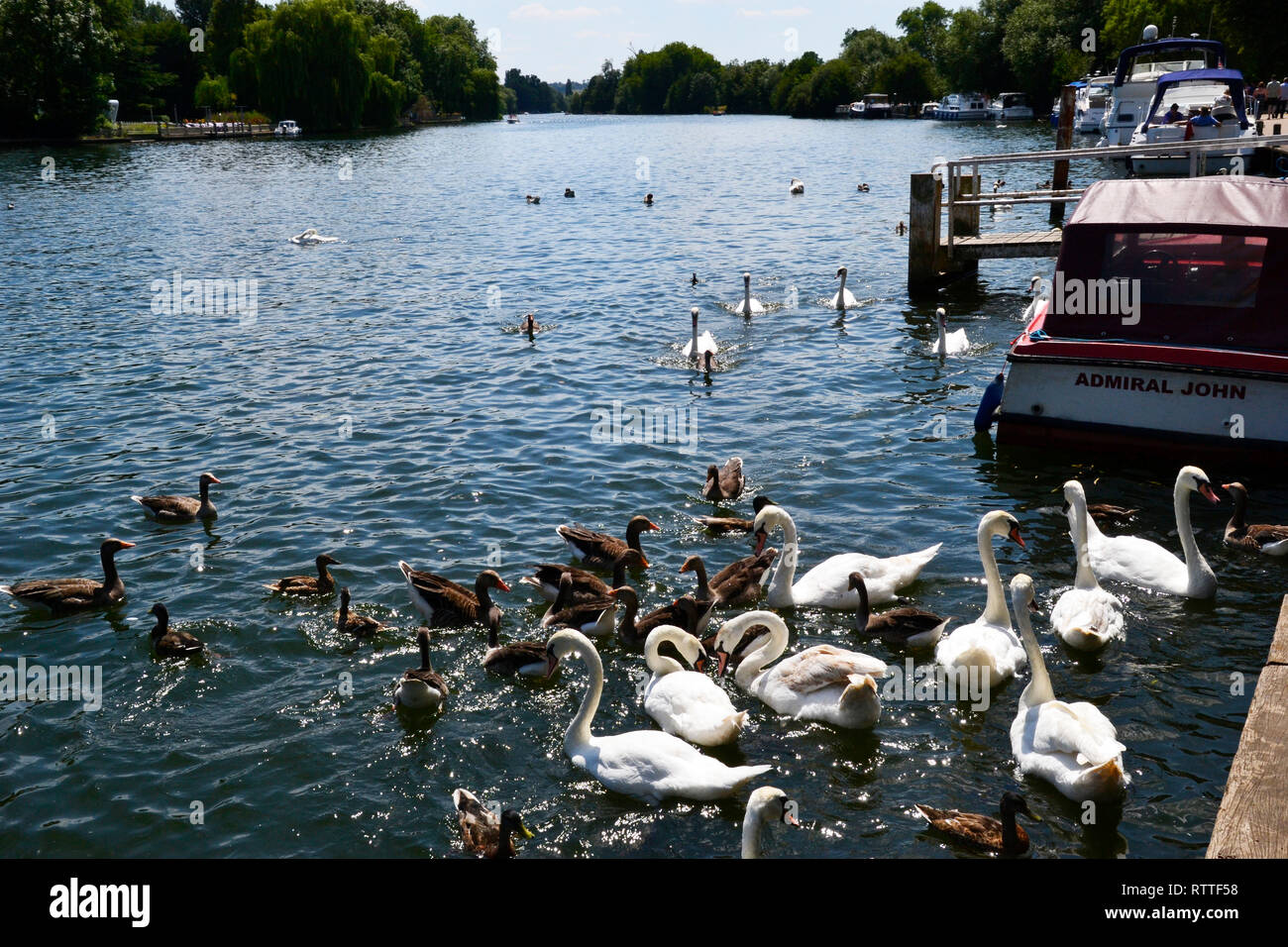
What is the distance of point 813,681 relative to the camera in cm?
895

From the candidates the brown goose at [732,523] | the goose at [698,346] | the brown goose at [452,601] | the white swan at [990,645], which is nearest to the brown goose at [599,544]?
the brown goose at [732,523]

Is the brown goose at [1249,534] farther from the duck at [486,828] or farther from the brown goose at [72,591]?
the brown goose at [72,591]

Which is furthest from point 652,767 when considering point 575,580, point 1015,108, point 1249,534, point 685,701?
point 1015,108

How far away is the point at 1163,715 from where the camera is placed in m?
8.82

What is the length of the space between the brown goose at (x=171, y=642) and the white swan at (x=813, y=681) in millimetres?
4963

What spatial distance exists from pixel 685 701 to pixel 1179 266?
9821mm

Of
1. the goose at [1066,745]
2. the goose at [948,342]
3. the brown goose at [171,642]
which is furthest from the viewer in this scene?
the goose at [948,342]

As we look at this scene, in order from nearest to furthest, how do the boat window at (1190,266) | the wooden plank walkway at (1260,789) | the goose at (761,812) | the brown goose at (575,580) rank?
the wooden plank walkway at (1260,789) → the goose at (761,812) → the brown goose at (575,580) → the boat window at (1190,266)

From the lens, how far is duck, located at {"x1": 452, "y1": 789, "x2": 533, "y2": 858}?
24.1 feet

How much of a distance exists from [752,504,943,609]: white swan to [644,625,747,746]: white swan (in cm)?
176

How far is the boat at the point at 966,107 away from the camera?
111 meters

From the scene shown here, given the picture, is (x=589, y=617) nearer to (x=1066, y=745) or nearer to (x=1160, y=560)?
(x=1066, y=745)

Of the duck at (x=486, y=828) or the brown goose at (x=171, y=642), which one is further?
the brown goose at (x=171, y=642)
